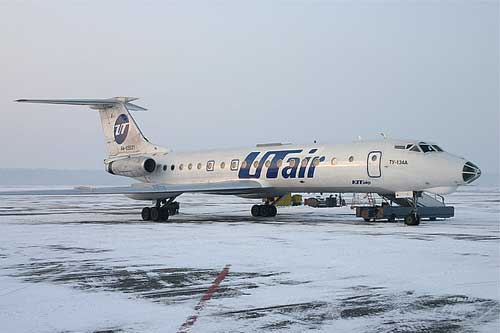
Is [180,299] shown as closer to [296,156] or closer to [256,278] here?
[256,278]

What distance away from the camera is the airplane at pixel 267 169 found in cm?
1977

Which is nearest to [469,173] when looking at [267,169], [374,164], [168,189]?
[374,164]

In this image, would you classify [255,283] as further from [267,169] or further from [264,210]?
[264,210]

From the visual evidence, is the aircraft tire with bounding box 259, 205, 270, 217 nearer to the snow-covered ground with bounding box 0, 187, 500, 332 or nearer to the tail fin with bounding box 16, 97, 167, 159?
the tail fin with bounding box 16, 97, 167, 159

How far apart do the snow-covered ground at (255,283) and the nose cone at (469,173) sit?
4212mm

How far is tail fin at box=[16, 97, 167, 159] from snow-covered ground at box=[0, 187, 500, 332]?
13880 millimetres

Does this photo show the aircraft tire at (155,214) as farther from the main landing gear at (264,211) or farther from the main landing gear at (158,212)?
the main landing gear at (264,211)

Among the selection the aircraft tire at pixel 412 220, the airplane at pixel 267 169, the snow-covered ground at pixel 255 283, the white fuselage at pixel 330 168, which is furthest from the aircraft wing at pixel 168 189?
the snow-covered ground at pixel 255 283

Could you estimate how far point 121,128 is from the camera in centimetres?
2858

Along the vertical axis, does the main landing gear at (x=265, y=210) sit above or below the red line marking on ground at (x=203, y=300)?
above

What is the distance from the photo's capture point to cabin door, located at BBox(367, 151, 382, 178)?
20.5m

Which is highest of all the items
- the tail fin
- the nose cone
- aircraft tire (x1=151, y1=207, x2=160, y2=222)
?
the tail fin

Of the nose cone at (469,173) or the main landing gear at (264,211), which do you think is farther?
the main landing gear at (264,211)

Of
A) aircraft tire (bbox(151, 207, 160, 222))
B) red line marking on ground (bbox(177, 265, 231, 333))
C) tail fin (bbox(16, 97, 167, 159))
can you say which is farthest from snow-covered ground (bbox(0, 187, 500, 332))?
tail fin (bbox(16, 97, 167, 159))
